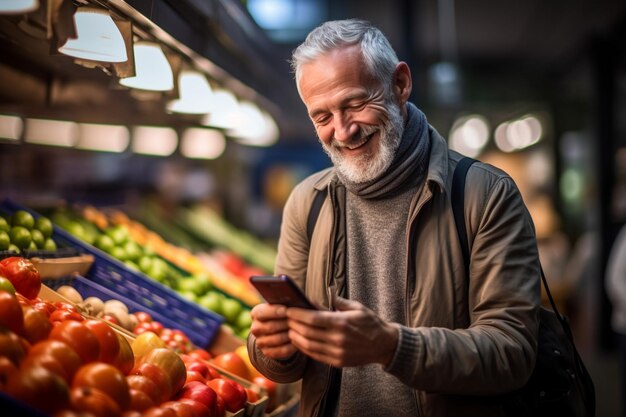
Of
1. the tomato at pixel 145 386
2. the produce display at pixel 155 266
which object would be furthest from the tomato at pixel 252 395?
the produce display at pixel 155 266

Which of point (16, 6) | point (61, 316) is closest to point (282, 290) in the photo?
point (61, 316)

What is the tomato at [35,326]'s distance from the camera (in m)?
2.05

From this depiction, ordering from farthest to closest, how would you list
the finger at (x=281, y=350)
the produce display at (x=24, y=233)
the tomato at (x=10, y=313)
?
the produce display at (x=24, y=233), the finger at (x=281, y=350), the tomato at (x=10, y=313)

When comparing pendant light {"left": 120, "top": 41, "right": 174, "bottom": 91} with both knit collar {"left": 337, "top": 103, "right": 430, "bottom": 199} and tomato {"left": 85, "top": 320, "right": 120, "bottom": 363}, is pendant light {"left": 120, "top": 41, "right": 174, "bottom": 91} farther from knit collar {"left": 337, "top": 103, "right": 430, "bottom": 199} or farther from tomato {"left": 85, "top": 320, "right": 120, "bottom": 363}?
tomato {"left": 85, "top": 320, "right": 120, "bottom": 363}

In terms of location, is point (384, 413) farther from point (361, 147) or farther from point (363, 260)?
point (361, 147)

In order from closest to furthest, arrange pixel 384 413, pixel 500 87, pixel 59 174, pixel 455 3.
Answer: pixel 384 413, pixel 59 174, pixel 455 3, pixel 500 87

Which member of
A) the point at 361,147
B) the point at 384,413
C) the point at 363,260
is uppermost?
the point at 361,147

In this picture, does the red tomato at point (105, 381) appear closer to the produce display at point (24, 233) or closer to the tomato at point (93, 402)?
the tomato at point (93, 402)

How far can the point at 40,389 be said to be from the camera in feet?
5.57

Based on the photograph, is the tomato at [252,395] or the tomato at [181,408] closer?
the tomato at [181,408]

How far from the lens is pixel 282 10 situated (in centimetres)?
955

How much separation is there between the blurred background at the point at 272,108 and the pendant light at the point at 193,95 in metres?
0.01

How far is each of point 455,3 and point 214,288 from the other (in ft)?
27.1

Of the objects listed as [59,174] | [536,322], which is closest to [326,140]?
[536,322]
